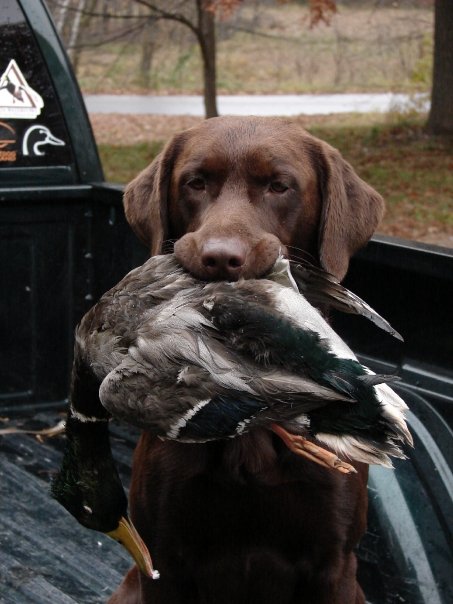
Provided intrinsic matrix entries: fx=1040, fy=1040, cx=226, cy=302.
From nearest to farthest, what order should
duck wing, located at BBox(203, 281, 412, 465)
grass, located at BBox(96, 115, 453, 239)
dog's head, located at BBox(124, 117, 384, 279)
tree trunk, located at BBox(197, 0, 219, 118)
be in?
duck wing, located at BBox(203, 281, 412, 465), dog's head, located at BBox(124, 117, 384, 279), grass, located at BBox(96, 115, 453, 239), tree trunk, located at BBox(197, 0, 219, 118)

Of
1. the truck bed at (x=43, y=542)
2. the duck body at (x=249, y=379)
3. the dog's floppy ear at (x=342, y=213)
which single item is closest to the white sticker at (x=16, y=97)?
the truck bed at (x=43, y=542)

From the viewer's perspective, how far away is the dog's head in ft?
9.58

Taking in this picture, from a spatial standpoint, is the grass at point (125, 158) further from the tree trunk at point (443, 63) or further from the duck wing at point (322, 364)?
the duck wing at point (322, 364)

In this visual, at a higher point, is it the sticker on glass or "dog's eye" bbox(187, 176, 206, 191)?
"dog's eye" bbox(187, 176, 206, 191)

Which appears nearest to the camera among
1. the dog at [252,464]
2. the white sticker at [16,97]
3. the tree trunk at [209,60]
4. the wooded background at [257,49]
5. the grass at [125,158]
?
the dog at [252,464]

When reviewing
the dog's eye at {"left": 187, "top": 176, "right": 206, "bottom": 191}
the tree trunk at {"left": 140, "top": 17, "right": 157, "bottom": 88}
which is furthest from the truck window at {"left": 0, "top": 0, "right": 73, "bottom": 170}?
the tree trunk at {"left": 140, "top": 17, "right": 157, "bottom": 88}

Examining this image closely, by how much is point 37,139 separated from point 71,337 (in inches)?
35.8

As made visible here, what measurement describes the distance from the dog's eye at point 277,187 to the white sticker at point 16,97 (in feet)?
6.33

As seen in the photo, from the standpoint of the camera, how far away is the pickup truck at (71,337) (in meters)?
3.12

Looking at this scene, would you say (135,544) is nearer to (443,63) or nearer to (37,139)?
(37,139)

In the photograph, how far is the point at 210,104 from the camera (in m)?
16.7

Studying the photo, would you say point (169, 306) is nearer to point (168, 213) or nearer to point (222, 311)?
point (222, 311)

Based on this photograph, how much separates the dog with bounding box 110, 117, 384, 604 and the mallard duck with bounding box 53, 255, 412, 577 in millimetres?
195

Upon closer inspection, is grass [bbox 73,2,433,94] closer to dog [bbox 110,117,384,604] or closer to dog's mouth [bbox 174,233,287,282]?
dog [bbox 110,117,384,604]
